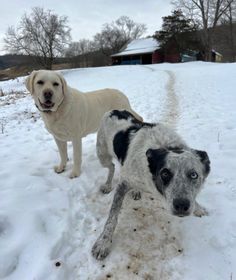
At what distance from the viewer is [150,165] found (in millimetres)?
2861

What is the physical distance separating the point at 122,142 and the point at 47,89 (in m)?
1.48

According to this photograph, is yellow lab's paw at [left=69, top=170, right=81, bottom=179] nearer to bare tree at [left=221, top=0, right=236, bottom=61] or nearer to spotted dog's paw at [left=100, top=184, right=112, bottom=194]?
spotted dog's paw at [left=100, top=184, right=112, bottom=194]

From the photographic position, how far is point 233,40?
52.0 metres

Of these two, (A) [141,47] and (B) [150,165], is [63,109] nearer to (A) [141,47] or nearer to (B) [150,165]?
(B) [150,165]

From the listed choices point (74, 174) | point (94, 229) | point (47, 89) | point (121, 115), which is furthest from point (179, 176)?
point (47, 89)

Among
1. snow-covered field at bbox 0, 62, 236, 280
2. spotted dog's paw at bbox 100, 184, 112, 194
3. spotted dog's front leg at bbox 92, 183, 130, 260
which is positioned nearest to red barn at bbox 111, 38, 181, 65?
snow-covered field at bbox 0, 62, 236, 280

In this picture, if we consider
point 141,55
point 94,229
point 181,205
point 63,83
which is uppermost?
point 63,83

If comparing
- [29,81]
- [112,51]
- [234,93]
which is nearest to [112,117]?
[29,81]

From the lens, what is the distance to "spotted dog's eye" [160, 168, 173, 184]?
261 centimetres

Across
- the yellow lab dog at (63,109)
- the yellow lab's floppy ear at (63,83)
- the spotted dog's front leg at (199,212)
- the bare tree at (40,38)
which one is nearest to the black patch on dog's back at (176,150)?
the spotted dog's front leg at (199,212)

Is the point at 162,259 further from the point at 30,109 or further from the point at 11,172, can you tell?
the point at 30,109

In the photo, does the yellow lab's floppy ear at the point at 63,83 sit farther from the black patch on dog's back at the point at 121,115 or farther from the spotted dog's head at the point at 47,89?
the black patch on dog's back at the point at 121,115

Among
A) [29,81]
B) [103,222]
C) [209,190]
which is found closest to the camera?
[103,222]

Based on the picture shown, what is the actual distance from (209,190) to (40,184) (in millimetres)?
2430
